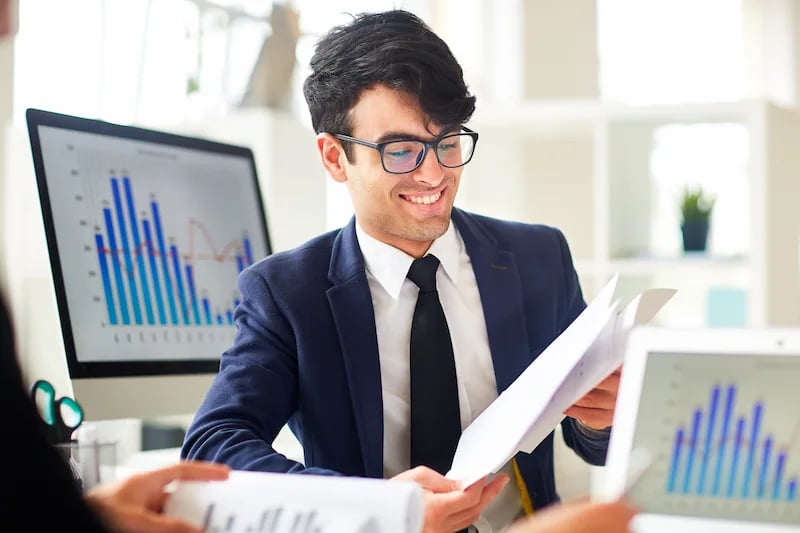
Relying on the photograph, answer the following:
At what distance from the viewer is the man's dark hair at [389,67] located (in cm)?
165

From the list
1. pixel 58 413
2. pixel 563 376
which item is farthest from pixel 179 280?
pixel 563 376

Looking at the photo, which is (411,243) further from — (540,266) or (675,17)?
(675,17)

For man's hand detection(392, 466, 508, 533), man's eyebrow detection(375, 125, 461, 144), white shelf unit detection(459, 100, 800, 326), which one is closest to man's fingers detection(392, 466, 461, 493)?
man's hand detection(392, 466, 508, 533)

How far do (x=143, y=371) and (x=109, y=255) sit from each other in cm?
23

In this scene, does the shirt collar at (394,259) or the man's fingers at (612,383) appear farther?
the shirt collar at (394,259)

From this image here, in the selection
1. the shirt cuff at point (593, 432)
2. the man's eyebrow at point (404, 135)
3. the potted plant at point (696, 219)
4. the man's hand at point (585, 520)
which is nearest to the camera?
the man's hand at point (585, 520)

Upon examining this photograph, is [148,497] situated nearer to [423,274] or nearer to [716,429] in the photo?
[716,429]

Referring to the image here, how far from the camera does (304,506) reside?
949mm

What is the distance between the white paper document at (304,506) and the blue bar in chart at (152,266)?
95 centimetres

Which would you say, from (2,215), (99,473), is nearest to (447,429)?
(99,473)

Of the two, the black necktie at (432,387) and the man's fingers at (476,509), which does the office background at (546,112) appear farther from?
the man's fingers at (476,509)

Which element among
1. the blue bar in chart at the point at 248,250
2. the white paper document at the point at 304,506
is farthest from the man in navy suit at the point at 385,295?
the white paper document at the point at 304,506

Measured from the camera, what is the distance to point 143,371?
1891mm

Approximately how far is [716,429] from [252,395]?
0.75 metres
